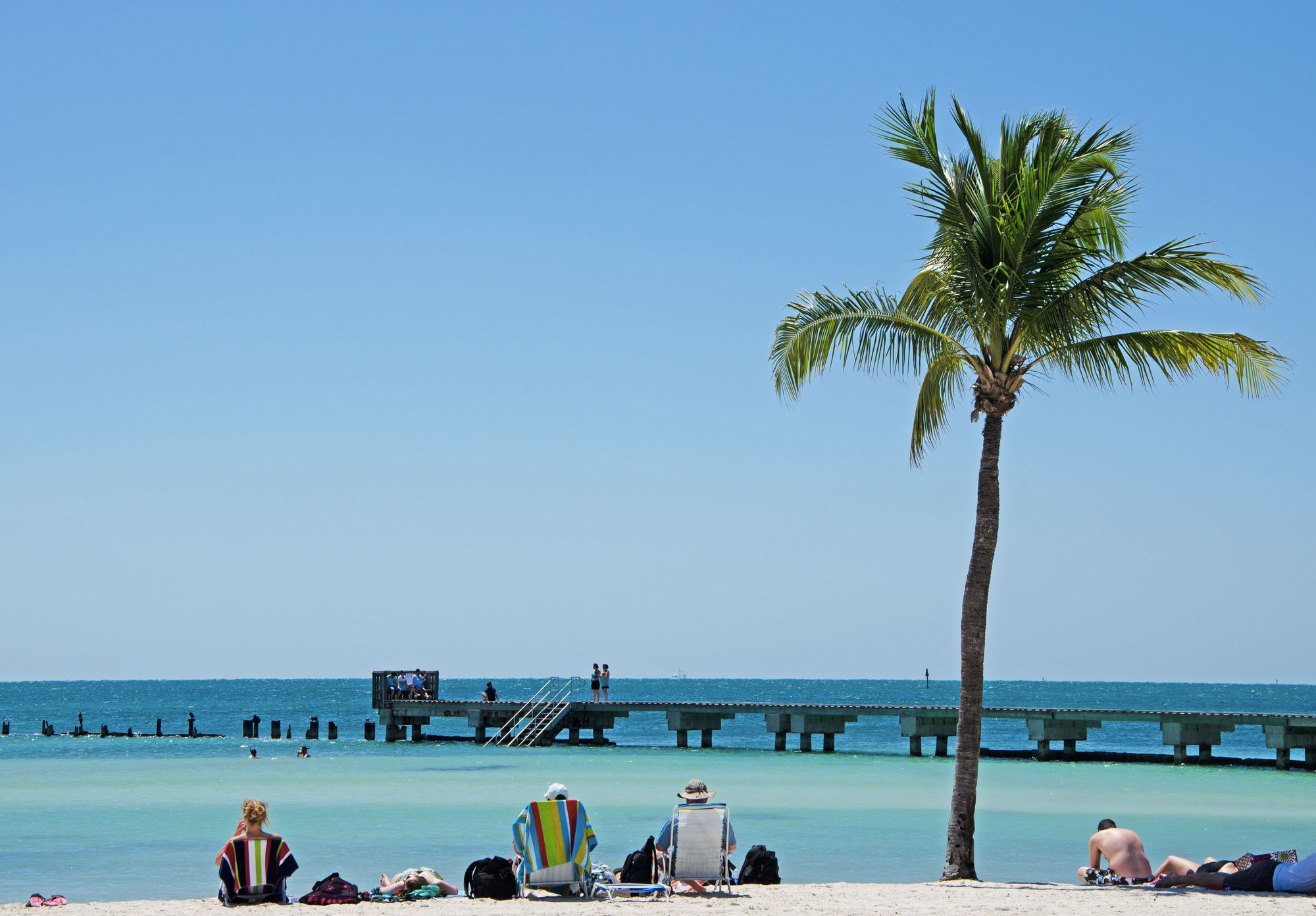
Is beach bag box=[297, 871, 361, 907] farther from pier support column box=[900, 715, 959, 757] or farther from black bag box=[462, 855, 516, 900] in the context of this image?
pier support column box=[900, 715, 959, 757]

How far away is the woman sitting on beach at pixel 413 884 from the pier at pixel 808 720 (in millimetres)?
23122

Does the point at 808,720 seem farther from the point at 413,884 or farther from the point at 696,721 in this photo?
the point at 413,884

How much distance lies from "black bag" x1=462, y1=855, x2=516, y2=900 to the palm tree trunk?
155 inches

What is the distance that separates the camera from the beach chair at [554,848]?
36.6ft

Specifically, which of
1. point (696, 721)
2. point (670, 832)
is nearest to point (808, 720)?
point (696, 721)

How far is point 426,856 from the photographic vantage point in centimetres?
1680

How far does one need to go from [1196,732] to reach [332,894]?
28686 millimetres

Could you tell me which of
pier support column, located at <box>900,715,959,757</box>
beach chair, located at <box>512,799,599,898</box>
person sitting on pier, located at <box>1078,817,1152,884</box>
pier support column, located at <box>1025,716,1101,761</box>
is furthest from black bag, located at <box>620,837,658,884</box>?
pier support column, located at <box>900,715,959,757</box>

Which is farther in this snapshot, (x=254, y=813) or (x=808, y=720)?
(x=808, y=720)

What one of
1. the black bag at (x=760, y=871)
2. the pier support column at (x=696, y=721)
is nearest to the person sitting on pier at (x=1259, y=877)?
the black bag at (x=760, y=871)

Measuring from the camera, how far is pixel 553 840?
11.2 m

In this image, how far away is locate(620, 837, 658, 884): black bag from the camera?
11742 mm

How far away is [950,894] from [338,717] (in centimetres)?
7484

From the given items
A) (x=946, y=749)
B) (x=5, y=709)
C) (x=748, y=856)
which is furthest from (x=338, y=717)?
(x=748, y=856)
